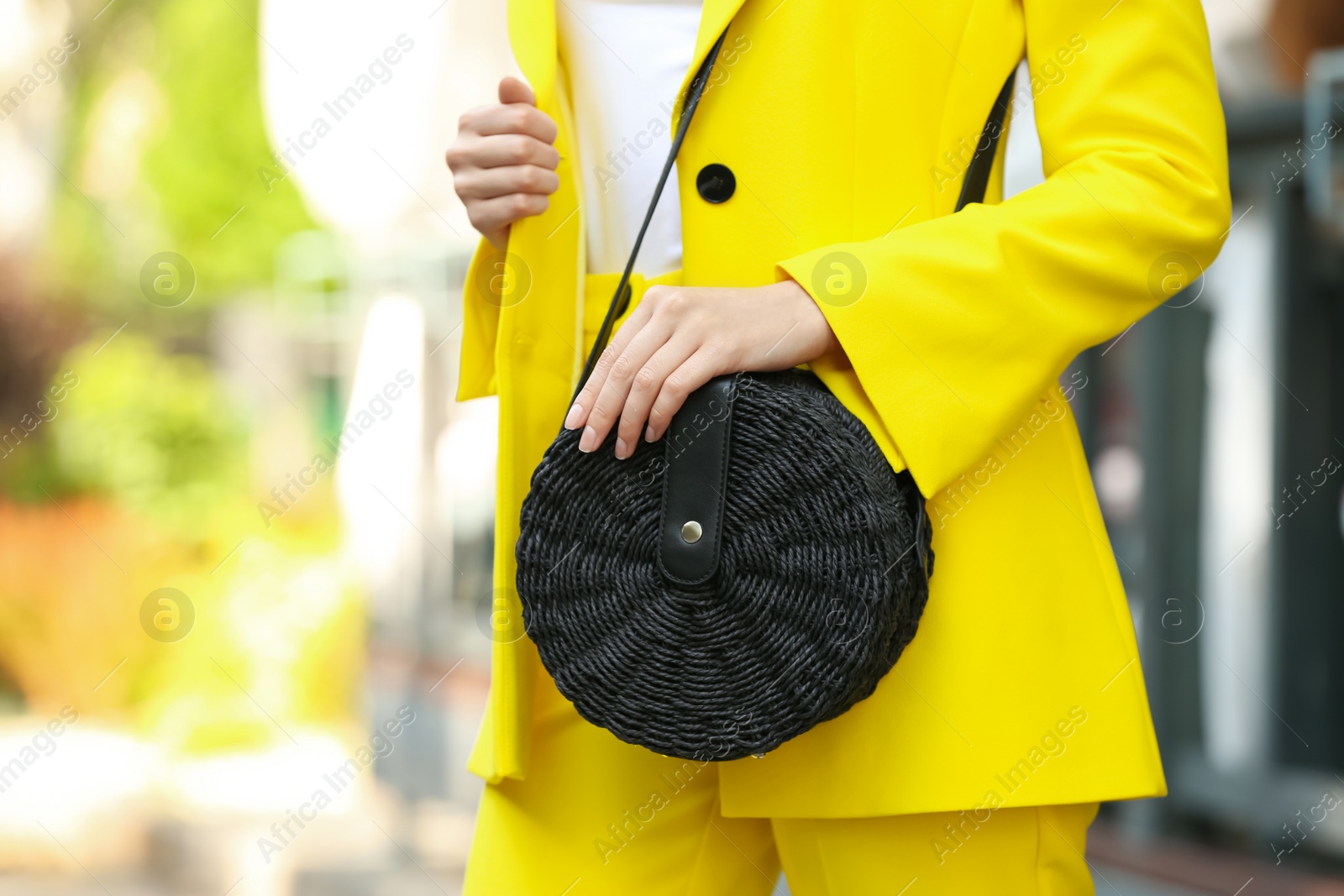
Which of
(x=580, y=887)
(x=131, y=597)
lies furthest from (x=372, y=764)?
(x=580, y=887)

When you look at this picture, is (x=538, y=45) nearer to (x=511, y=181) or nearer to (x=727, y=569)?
(x=511, y=181)

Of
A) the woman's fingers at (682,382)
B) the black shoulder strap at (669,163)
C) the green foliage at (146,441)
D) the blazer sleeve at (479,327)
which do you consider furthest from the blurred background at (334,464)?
the blazer sleeve at (479,327)

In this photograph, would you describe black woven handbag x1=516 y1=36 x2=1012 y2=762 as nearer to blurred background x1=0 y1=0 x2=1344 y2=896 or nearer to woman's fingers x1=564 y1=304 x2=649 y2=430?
woman's fingers x1=564 y1=304 x2=649 y2=430

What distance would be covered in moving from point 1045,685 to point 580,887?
0.51m

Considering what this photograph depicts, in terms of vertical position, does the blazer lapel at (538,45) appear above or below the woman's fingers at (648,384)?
above

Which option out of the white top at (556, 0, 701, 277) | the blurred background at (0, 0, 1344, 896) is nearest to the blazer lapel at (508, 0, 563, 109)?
the white top at (556, 0, 701, 277)

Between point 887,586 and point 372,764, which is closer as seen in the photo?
point 887,586

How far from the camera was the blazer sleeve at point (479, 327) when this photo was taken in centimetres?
133

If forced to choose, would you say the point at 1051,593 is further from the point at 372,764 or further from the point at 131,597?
the point at 131,597

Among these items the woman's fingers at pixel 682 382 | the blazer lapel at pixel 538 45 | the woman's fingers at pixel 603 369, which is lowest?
the woman's fingers at pixel 682 382

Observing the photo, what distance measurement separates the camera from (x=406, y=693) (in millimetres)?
7613

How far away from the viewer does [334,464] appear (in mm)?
8414

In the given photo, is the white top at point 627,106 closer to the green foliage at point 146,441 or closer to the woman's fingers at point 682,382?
the woman's fingers at point 682,382

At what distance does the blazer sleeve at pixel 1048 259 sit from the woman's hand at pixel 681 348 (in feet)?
0.11
